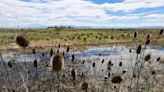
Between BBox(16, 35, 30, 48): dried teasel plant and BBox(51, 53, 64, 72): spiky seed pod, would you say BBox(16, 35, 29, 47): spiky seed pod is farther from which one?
BBox(51, 53, 64, 72): spiky seed pod

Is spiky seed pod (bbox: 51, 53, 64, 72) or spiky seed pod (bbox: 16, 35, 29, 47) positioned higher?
spiky seed pod (bbox: 16, 35, 29, 47)

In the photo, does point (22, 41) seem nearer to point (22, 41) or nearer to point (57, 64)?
point (22, 41)

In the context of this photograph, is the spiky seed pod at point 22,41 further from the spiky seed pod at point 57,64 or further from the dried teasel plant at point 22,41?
the spiky seed pod at point 57,64

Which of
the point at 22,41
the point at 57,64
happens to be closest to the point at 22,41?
the point at 22,41

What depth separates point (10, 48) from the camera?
37.9 metres

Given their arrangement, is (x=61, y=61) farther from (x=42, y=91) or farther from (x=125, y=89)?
(x=125, y=89)

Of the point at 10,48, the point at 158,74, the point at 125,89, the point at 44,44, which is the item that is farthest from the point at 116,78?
the point at 44,44

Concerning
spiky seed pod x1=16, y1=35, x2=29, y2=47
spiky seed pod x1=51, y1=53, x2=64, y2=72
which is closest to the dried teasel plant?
spiky seed pod x1=16, y1=35, x2=29, y2=47

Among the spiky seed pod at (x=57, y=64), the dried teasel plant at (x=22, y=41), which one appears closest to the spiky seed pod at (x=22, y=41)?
the dried teasel plant at (x=22, y=41)

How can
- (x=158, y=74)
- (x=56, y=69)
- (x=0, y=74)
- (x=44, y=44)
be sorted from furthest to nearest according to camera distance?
(x=44, y=44)
(x=158, y=74)
(x=0, y=74)
(x=56, y=69)

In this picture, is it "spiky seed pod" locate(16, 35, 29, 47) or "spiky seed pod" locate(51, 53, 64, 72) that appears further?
"spiky seed pod" locate(16, 35, 29, 47)

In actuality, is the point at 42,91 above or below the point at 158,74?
above

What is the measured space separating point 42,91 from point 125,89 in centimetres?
510

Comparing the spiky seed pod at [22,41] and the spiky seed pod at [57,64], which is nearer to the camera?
the spiky seed pod at [57,64]
